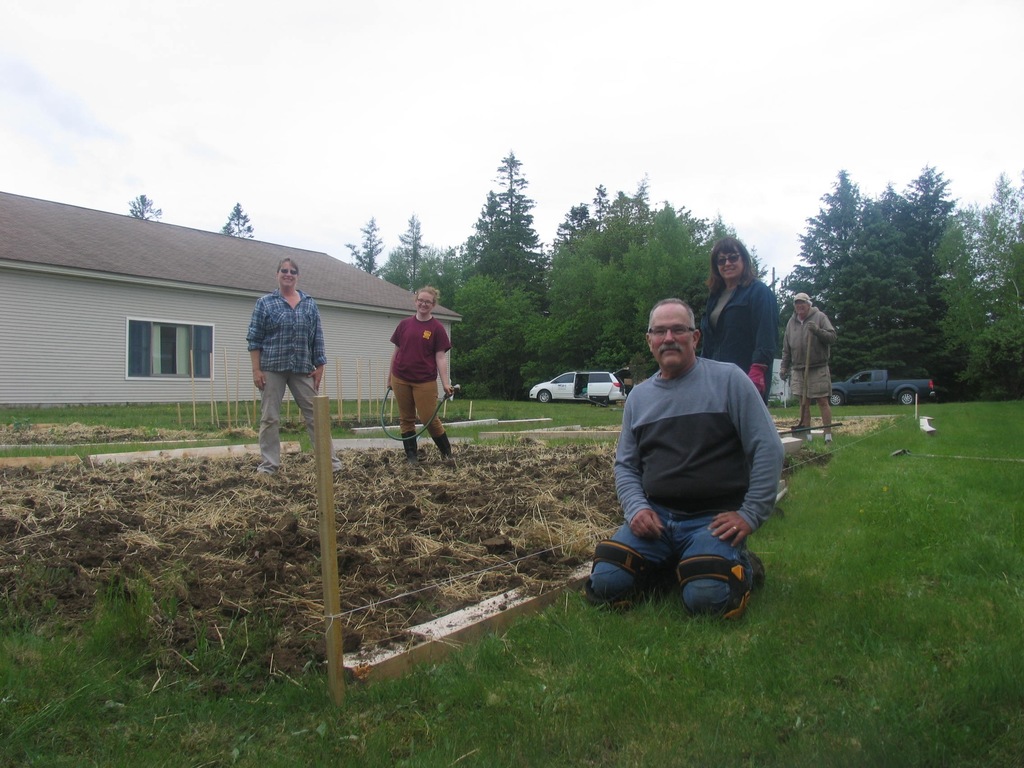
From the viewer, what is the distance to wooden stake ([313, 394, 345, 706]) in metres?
2.21

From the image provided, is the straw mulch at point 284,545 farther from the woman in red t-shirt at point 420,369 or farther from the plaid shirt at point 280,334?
the woman in red t-shirt at point 420,369

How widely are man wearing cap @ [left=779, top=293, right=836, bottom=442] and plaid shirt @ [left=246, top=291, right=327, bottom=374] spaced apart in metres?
4.92

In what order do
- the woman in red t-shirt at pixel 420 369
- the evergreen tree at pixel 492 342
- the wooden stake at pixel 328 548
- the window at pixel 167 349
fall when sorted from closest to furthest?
the wooden stake at pixel 328 548 → the woman in red t-shirt at pixel 420 369 → the window at pixel 167 349 → the evergreen tree at pixel 492 342

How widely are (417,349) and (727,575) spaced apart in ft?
14.1

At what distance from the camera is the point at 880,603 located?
277cm

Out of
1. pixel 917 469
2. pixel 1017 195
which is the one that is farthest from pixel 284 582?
pixel 1017 195

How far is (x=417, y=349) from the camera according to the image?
261 inches

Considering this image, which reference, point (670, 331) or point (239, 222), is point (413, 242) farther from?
point (670, 331)

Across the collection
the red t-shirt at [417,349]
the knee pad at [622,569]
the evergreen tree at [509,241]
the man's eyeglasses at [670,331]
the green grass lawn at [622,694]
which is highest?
the evergreen tree at [509,241]

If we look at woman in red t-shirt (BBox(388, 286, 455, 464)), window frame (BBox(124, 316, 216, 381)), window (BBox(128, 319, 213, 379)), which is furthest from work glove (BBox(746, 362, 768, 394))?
window (BBox(128, 319, 213, 379))

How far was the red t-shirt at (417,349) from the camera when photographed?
6609 mm

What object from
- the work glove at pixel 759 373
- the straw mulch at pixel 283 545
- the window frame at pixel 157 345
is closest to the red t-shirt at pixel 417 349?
the straw mulch at pixel 283 545

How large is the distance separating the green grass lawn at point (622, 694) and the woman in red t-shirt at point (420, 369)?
374 cm

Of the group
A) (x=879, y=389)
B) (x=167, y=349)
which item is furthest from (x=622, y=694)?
(x=879, y=389)
